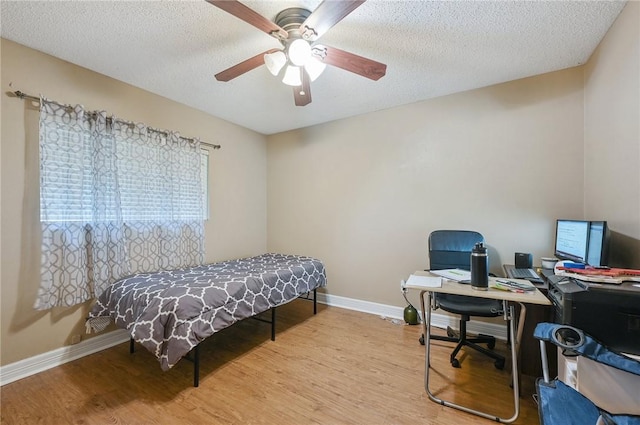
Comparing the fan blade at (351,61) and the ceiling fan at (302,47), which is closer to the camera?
the ceiling fan at (302,47)

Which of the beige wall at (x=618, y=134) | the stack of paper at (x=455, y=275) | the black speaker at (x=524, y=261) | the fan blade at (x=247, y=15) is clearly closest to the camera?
the fan blade at (x=247, y=15)

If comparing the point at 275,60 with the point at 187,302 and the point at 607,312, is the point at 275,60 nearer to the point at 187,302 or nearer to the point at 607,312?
the point at 187,302

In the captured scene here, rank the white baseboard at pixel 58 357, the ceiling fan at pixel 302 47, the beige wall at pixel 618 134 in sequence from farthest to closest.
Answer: the white baseboard at pixel 58 357, the beige wall at pixel 618 134, the ceiling fan at pixel 302 47

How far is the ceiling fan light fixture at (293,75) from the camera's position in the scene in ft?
5.97

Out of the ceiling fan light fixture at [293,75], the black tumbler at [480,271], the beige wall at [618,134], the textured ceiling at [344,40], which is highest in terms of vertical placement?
the textured ceiling at [344,40]

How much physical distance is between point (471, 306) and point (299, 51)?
2133 mm

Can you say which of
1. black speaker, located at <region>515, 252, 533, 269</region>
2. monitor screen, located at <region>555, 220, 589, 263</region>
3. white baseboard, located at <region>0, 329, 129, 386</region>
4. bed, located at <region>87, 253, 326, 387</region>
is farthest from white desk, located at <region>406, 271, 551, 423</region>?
white baseboard, located at <region>0, 329, 129, 386</region>

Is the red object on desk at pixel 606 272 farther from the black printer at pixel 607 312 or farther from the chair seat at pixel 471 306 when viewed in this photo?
the chair seat at pixel 471 306

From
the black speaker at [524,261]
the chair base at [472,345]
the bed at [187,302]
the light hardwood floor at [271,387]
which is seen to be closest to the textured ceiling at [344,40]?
the black speaker at [524,261]

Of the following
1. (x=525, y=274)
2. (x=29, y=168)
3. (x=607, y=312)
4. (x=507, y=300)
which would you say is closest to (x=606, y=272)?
(x=607, y=312)

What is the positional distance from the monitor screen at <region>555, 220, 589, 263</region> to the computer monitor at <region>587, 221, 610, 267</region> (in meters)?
0.04

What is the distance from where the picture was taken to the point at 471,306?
195 centimetres

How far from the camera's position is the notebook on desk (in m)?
1.88

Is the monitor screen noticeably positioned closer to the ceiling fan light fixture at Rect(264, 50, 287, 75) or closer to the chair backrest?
the chair backrest
